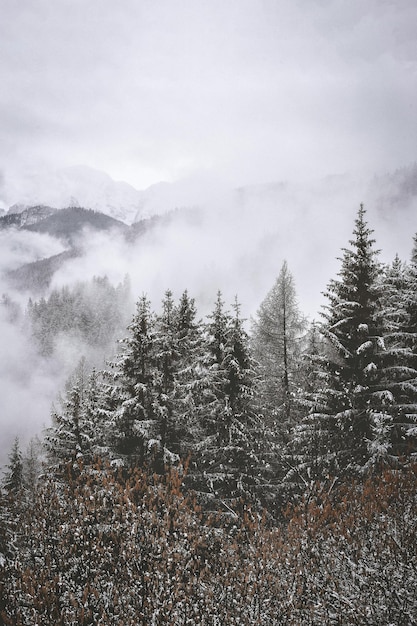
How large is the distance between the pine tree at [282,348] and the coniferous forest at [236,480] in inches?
4.3

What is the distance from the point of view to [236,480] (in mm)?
13398

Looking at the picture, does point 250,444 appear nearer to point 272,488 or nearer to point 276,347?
point 272,488

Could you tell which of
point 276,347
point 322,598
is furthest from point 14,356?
point 322,598

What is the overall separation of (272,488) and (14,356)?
18895cm

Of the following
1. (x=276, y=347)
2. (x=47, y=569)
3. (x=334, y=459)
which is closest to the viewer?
(x=47, y=569)

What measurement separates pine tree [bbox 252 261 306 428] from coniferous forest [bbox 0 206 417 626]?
109 mm

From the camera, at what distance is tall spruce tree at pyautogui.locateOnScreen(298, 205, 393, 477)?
40.1ft

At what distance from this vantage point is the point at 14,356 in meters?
177

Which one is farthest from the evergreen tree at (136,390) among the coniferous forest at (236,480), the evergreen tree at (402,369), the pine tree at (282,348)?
the evergreen tree at (402,369)

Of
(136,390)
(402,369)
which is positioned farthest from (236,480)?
(402,369)

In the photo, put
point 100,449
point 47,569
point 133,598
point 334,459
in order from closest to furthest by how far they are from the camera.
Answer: point 133,598 → point 47,569 → point 334,459 → point 100,449

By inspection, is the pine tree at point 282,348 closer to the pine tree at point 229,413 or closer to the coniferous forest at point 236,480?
the coniferous forest at point 236,480

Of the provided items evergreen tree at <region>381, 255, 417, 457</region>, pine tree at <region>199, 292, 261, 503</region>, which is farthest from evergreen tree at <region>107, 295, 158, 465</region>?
evergreen tree at <region>381, 255, 417, 457</region>

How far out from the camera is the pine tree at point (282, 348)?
17.6 meters
